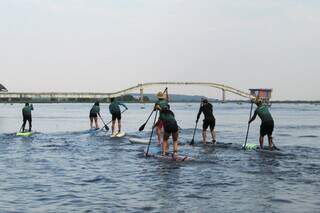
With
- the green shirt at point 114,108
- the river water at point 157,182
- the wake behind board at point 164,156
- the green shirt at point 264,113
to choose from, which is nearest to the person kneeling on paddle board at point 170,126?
the wake behind board at point 164,156

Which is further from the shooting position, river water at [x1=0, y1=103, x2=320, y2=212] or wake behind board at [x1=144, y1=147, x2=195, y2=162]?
wake behind board at [x1=144, y1=147, x2=195, y2=162]

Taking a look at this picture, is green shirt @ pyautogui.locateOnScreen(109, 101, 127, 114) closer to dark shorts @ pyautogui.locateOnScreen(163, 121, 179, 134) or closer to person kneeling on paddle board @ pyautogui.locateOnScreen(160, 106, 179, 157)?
person kneeling on paddle board @ pyautogui.locateOnScreen(160, 106, 179, 157)

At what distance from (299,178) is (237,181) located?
1.81 meters

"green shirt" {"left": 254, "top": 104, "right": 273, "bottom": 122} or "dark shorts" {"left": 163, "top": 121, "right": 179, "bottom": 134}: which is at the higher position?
"green shirt" {"left": 254, "top": 104, "right": 273, "bottom": 122}

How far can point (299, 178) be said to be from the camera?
46.4 ft

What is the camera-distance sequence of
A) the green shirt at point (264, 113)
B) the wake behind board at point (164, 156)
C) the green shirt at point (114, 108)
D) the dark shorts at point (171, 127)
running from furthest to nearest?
the green shirt at point (114, 108) < the green shirt at point (264, 113) < the wake behind board at point (164, 156) < the dark shorts at point (171, 127)

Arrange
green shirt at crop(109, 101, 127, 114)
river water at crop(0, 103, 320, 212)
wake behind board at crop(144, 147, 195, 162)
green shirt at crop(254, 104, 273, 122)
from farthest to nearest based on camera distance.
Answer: green shirt at crop(109, 101, 127, 114) < green shirt at crop(254, 104, 273, 122) < wake behind board at crop(144, 147, 195, 162) < river water at crop(0, 103, 320, 212)

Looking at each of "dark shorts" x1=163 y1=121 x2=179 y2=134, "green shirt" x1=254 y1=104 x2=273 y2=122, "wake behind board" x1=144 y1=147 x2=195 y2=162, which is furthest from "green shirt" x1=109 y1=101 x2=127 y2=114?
"dark shorts" x1=163 y1=121 x2=179 y2=134

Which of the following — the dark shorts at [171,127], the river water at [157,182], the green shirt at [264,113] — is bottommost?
the river water at [157,182]

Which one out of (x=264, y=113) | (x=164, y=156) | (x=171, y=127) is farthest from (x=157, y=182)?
(x=264, y=113)

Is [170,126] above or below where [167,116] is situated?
below

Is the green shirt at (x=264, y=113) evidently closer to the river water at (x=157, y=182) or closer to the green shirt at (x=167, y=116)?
the river water at (x=157, y=182)

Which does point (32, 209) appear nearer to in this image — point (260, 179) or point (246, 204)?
point (246, 204)

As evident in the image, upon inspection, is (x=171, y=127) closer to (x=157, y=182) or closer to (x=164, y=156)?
(x=164, y=156)
